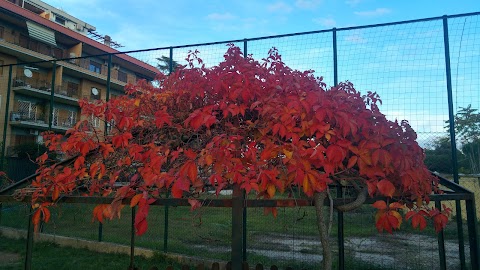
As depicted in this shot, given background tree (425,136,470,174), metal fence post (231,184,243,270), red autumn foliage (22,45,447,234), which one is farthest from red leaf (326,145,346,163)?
background tree (425,136,470,174)

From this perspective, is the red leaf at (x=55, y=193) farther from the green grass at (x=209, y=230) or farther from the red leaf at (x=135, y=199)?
the green grass at (x=209, y=230)

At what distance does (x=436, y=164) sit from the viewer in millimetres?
4500

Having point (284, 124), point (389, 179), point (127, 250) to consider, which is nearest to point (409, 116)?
point (389, 179)

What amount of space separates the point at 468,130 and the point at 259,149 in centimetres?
363

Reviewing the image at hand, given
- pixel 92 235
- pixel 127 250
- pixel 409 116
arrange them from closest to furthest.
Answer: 1. pixel 409 116
2. pixel 127 250
3. pixel 92 235

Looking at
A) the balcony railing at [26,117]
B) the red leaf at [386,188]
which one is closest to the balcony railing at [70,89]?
the balcony railing at [26,117]

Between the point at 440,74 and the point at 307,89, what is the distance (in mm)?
2950

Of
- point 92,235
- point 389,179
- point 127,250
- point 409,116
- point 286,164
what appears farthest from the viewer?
point 92,235

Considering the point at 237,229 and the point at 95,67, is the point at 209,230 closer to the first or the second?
the point at 237,229

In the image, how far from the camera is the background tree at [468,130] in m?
4.43

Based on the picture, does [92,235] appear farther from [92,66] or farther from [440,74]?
[92,66]

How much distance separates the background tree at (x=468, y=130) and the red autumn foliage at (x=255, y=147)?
254cm

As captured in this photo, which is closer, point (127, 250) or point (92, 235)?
point (127, 250)

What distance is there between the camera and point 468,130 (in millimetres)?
4617
